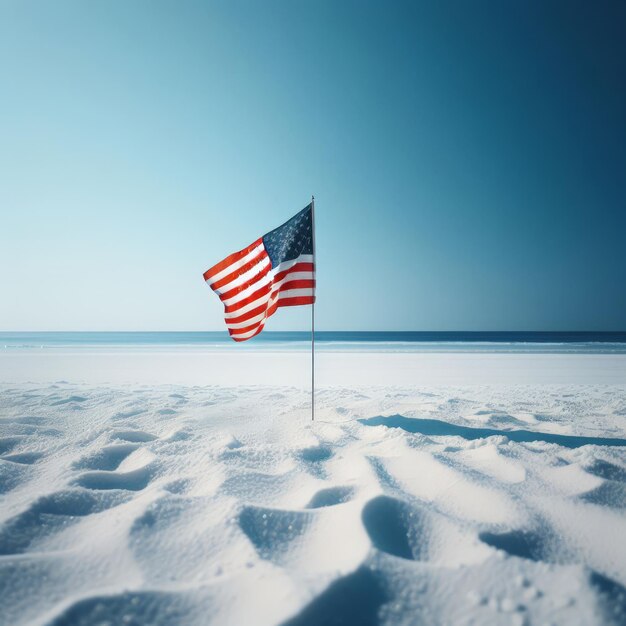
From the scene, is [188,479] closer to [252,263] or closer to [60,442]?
[60,442]

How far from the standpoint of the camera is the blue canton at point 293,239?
454cm

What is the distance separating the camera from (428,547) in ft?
5.54

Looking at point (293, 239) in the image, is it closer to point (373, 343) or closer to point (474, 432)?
point (474, 432)

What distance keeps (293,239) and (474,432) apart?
3369 mm

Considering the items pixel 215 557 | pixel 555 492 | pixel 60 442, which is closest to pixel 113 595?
pixel 215 557

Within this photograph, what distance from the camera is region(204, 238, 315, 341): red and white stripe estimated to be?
4.54 meters

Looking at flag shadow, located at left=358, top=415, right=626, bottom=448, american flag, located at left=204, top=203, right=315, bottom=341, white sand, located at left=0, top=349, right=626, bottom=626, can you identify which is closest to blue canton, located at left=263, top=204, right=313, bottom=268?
american flag, located at left=204, top=203, right=315, bottom=341

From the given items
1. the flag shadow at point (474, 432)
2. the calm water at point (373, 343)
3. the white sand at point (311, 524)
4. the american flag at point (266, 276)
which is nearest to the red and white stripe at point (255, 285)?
the american flag at point (266, 276)

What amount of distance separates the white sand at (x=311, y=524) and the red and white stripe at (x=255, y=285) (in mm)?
1537

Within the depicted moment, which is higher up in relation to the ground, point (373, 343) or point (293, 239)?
point (293, 239)

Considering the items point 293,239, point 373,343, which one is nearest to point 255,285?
point 293,239

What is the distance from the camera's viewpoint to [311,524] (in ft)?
6.26

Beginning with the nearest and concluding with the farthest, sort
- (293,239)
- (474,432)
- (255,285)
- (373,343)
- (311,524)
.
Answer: (311,524) < (474,432) < (293,239) < (255,285) < (373,343)

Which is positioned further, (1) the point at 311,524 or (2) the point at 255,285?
(2) the point at 255,285
